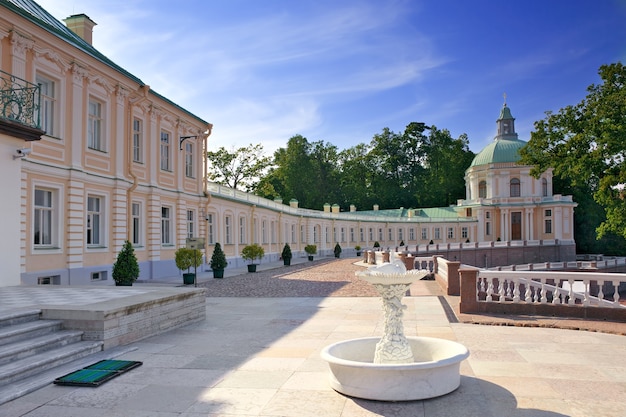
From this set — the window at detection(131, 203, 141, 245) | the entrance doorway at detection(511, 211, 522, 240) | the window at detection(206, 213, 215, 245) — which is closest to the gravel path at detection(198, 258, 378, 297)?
the window at detection(131, 203, 141, 245)

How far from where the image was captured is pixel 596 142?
2386 cm

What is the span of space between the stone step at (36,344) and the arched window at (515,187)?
212 feet

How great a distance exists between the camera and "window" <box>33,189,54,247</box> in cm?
1545

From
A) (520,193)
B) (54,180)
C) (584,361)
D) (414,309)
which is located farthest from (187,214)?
(520,193)

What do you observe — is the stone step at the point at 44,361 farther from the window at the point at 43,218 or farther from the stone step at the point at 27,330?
the window at the point at 43,218

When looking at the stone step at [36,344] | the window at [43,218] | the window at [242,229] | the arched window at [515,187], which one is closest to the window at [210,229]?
the window at [242,229]

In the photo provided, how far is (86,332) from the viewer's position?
7.54 meters

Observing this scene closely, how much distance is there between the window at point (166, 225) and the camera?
2315cm

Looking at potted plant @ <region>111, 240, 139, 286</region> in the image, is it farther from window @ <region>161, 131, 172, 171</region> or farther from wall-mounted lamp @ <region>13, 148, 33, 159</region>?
window @ <region>161, 131, 172, 171</region>

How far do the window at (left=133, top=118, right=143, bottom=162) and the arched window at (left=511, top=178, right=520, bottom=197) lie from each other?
54.3 meters

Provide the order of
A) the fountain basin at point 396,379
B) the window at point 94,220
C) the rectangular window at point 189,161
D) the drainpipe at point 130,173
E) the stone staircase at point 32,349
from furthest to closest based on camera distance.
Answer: the rectangular window at point 189,161 < the drainpipe at point 130,173 < the window at point 94,220 < the stone staircase at point 32,349 < the fountain basin at point 396,379

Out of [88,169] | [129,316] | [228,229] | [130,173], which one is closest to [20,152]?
[88,169]

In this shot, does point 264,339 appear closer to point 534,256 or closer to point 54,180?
point 54,180

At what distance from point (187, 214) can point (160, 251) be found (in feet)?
11.6
